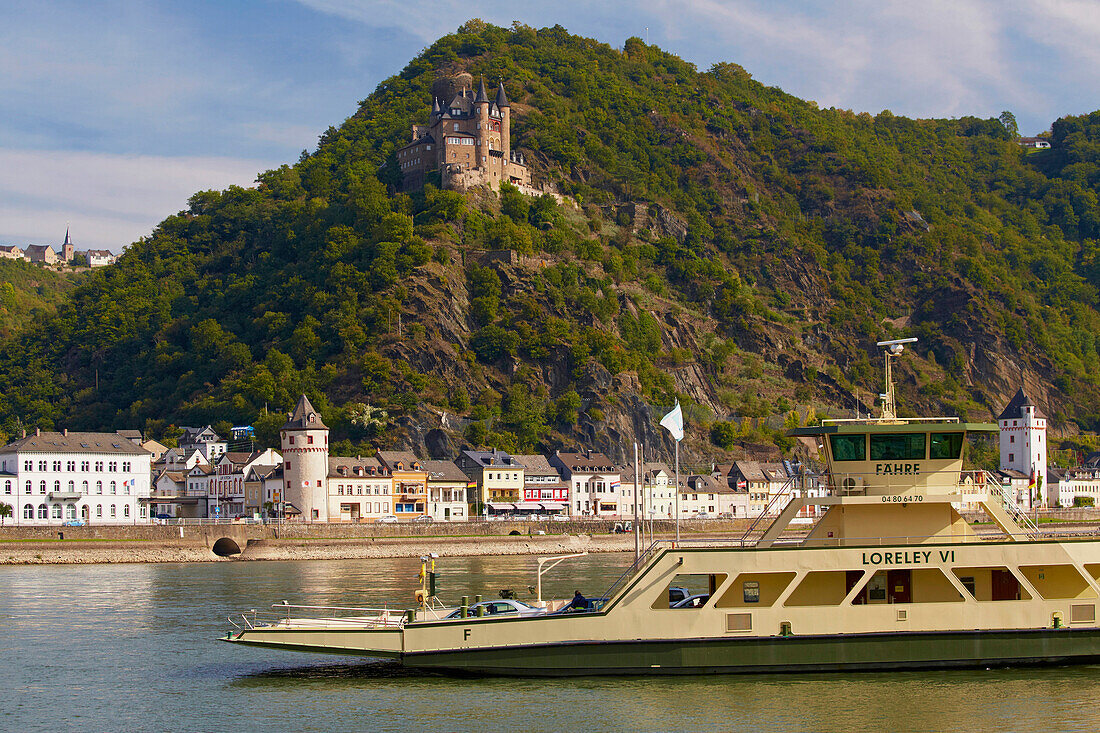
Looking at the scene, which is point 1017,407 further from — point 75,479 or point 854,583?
point 854,583

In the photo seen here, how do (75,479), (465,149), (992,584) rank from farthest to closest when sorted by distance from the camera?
(465,149), (75,479), (992,584)

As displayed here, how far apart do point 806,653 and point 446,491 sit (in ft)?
269

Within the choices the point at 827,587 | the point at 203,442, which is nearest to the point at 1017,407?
the point at 203,442

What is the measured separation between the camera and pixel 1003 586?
2798 cm

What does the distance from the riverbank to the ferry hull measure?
52.6 metres

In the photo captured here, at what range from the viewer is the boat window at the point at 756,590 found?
1093 inches

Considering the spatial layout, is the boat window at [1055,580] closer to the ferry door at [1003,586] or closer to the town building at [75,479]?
the ferry door at [1003,586]

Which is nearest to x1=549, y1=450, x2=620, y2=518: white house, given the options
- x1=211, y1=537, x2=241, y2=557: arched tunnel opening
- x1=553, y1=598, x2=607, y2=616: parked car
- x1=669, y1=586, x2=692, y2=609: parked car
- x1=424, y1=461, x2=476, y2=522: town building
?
x1=424, y1=461, x2=476, y2=522: town building

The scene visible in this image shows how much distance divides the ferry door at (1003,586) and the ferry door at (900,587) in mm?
1877

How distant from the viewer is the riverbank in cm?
7256

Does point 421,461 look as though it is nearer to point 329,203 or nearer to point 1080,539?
point 329,203

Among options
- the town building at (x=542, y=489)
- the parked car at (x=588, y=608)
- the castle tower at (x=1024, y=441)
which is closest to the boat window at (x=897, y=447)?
the parked car at (x=588, y=608)

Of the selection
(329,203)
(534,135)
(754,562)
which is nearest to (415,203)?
(329,203)

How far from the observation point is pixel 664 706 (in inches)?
1009
